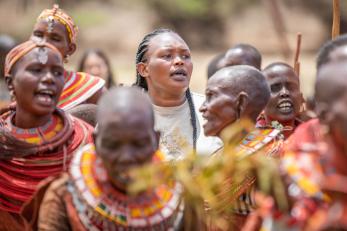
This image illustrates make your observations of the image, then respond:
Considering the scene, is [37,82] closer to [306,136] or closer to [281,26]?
[306,136]

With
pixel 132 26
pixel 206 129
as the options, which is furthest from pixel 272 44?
pixel 206 129

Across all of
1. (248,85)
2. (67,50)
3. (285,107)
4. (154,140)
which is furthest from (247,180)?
(67,50)

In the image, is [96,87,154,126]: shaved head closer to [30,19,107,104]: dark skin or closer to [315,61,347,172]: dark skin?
[315,61,347,172]: dark skin

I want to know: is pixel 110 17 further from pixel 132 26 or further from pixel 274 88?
pixel 274 88

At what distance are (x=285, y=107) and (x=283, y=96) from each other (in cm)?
10

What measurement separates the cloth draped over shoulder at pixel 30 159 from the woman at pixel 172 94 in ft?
3.39

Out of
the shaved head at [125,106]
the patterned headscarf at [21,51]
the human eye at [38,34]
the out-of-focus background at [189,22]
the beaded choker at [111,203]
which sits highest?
the patterned headscarf at [21,51]

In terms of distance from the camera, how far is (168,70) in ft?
19.5

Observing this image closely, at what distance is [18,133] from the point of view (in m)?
4.86

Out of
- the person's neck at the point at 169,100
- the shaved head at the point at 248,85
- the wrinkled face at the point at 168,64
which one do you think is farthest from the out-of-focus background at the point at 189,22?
the shaved head at the point at 248,85

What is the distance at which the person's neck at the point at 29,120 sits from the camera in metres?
4.87

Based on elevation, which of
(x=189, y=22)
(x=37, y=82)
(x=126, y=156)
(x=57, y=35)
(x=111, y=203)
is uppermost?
(x=57, y=35)

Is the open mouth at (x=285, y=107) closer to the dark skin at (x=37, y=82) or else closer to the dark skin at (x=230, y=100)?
the dark skin at (x=230, y=100)

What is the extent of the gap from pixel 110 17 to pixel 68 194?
16329mm
